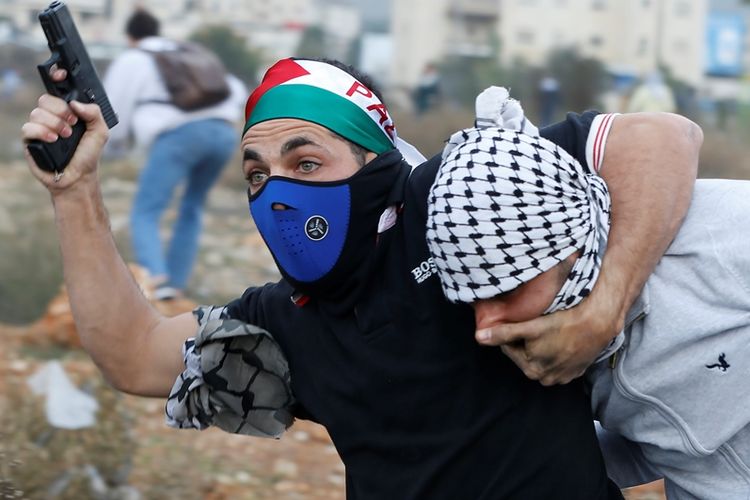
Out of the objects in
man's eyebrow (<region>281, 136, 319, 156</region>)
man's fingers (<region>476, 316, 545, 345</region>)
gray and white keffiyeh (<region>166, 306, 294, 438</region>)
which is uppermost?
man's eyebrow (<region>281, 136, 319, 156</region>)

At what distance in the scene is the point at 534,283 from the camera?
204cm

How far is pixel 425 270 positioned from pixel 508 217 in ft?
1.00

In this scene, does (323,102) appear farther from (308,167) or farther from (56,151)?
(56,151)

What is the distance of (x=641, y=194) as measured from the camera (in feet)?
7.09

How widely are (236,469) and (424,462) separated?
262 centimetres

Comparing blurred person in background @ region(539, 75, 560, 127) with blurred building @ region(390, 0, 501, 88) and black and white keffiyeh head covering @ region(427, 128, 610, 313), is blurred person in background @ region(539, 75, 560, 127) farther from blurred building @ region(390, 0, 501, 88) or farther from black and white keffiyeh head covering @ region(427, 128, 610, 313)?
black and white keffiyeh head covering @ region(427, 128, 610, 313)

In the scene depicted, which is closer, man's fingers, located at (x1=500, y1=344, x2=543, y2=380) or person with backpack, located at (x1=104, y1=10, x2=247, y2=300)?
man's fingers, located at (x1=500, y1=344, x2=543, y2=380)

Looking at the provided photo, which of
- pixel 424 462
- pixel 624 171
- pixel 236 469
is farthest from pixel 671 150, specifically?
pixel 236 469

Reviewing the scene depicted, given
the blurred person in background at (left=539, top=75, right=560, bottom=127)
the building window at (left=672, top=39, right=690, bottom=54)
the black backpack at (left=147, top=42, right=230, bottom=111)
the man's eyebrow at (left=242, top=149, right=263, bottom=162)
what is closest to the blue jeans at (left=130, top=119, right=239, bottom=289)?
the black backpack at (left=147, top=42, right=230, bottom=111)

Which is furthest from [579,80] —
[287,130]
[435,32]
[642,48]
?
[287,130]

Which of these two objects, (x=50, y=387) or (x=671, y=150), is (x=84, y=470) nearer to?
(x=50, y=387)

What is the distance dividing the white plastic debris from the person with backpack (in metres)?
2.32

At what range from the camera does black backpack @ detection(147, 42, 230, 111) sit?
269 inches

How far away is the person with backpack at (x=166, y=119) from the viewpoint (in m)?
6.85
